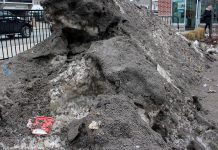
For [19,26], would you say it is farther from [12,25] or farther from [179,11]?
[179,11]

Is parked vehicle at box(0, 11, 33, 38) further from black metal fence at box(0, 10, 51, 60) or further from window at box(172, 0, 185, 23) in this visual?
window at box(172, 0, 185, 23)

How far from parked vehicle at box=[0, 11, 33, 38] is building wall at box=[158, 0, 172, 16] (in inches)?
391

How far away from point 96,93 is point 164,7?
16107 millimetres

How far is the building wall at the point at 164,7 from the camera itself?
1880 centimetres

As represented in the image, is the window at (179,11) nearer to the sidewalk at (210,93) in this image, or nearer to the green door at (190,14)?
the green door at (190,14)

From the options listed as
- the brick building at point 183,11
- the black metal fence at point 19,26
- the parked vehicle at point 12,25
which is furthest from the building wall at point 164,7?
the parked vehicle at point 12,25

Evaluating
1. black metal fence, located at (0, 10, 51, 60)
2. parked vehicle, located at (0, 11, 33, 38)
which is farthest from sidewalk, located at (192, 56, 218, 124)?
parked vehicle, located at (0, 11, 33, 38)

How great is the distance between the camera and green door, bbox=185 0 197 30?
19728 millimetres

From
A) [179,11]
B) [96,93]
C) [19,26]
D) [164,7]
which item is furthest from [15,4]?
[96,93]

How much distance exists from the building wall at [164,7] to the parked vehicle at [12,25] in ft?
32.6

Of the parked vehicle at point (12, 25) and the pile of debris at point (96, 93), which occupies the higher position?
→ the parked vehicle at point (12, 25)

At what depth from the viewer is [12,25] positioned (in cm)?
1005

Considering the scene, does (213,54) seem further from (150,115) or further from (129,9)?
(150,115)

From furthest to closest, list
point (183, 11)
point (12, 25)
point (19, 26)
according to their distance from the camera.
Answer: point (183, 11) < point (19, 26) < point (12, 25)
